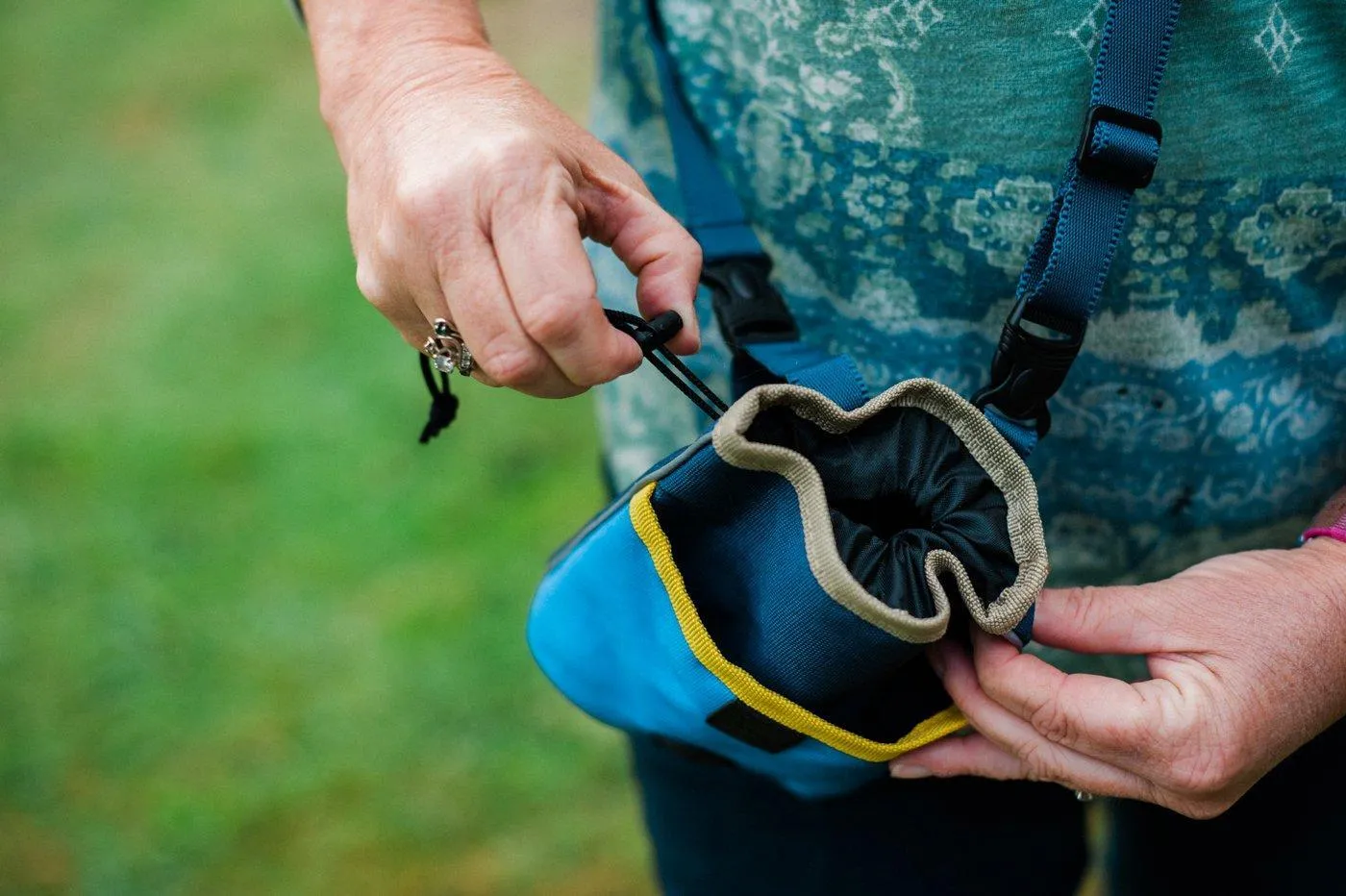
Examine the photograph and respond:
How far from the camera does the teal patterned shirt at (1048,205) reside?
88cm

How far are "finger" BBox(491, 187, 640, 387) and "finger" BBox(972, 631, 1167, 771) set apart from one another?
1.27 ft

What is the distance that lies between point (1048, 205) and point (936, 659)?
14.8 inches

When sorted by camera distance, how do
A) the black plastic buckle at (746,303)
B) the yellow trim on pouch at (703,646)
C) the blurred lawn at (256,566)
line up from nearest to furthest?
1. the yellow trim on pouch at (703,646)
2. the black plastic buckle at (746,303)
3. the blurred lawn at (256,566)

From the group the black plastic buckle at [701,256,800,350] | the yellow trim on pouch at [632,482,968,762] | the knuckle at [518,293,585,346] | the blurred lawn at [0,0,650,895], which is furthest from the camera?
the blurred lawn at [0,0,650,895]

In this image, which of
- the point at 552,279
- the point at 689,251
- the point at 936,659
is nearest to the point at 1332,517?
the point at 936,659

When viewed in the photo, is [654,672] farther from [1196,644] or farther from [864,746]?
[1196,644]

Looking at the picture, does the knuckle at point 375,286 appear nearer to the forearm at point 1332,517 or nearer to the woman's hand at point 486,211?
the woman's hand at point 486,211

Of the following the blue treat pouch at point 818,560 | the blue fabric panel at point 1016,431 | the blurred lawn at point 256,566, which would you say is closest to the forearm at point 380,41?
the blue treat pouch at point 818,560

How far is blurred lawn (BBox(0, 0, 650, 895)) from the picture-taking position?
221 centimetres

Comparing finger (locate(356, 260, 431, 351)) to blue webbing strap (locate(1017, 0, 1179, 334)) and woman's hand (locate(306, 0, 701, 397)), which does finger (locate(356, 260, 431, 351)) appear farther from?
blue webbing strap (locate(1017, 0, 1179, 334))

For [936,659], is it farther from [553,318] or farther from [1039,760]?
[553,318]

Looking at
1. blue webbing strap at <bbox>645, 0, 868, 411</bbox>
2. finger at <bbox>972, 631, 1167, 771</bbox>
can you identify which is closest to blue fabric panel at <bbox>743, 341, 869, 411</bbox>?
blue webbing strap at <bbox>645, 0, 868, 411</bbox>

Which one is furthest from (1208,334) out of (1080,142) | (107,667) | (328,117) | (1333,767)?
(107,667)

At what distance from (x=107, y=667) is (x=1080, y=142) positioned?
7.63 ft
